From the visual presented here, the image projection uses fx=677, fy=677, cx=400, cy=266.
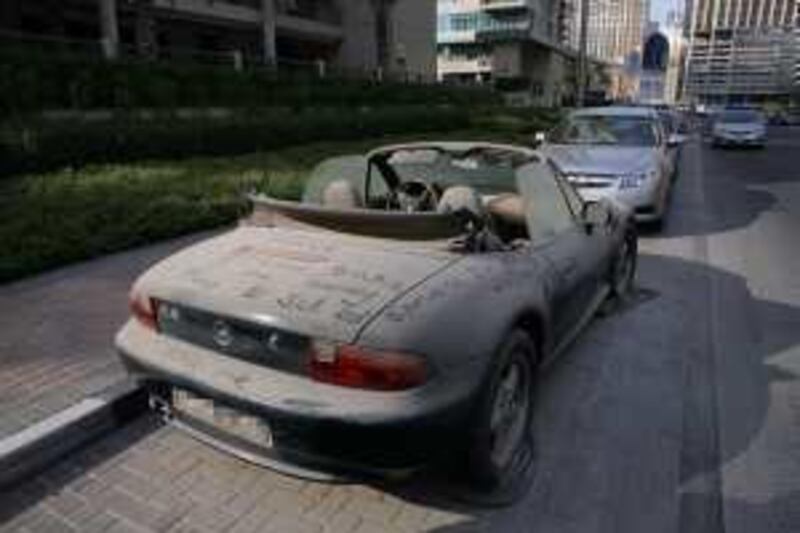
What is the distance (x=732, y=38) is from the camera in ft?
299

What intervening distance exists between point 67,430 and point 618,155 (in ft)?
23.0

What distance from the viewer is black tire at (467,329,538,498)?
9.20ft

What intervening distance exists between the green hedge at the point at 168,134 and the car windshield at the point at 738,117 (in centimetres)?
1241

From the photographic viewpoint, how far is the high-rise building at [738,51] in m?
89.9

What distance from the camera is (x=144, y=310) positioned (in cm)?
314

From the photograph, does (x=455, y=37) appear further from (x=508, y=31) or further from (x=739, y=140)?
(x=739, y=140)

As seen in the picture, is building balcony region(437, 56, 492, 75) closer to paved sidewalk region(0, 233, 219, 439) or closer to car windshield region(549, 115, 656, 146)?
car windshield region(549, 115, 656, 146)

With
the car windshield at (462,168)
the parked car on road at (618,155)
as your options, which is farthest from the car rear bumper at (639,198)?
the car windshield at (462,168)

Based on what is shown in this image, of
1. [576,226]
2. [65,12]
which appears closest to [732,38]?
[65,12]

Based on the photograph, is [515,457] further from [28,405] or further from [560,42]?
[560,42]

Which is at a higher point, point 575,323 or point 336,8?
point 336,8

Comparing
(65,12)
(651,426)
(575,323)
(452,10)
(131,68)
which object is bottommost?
(651,426)

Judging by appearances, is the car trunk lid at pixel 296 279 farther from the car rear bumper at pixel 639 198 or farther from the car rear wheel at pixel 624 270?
the car rear bumper at pixel 639 198

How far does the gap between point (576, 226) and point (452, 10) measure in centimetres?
8161
